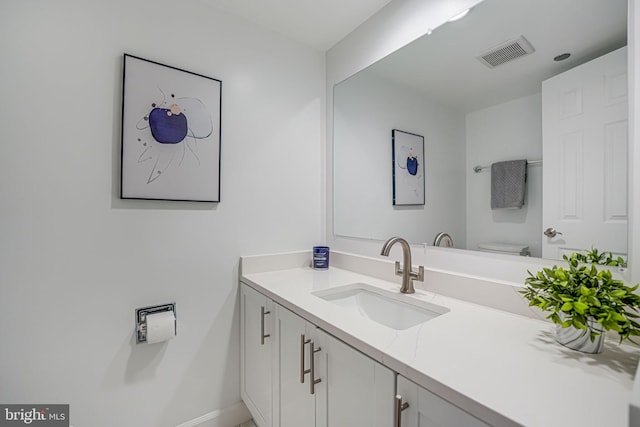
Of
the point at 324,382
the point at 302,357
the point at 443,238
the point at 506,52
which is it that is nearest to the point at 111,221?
the point at 302,357

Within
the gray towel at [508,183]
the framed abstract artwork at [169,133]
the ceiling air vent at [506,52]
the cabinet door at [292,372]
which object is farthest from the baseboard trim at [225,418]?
the ceiling air vent at [506,52]

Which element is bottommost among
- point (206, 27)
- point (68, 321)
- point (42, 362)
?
point (42, 362)

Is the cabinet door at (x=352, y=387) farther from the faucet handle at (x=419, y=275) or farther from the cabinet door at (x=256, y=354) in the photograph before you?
the faucet handle at (x=419, y=275)

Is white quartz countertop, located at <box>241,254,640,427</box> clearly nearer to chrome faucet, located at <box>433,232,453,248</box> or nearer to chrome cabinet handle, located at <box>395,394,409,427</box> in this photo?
chrome cabinet handle, located at <box>395,394,409,427</box>

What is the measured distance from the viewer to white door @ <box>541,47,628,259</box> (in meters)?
0.85

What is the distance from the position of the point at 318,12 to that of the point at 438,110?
88cm

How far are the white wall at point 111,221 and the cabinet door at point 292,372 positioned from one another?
0.50 metres

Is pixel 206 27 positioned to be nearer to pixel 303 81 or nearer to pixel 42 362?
pixel 303 81

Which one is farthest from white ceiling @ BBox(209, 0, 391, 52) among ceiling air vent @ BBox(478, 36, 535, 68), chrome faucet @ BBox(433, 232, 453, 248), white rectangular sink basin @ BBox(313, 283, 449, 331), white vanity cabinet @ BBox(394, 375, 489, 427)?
white vanity cabinet @ BBox(394, 375, 489, 427)

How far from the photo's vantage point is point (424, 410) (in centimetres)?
66

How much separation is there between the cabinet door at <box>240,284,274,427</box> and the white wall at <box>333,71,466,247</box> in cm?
71

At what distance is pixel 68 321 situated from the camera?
1.20 metres

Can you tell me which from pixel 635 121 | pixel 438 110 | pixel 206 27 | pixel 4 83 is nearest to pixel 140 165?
pixel 4 83

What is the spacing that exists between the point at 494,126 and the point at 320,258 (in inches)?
45.0
